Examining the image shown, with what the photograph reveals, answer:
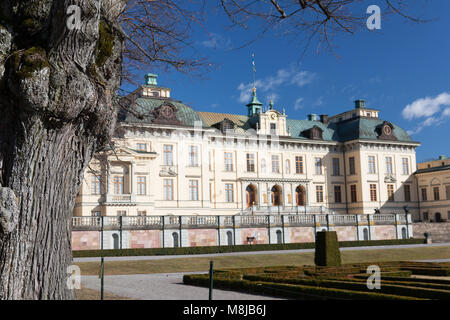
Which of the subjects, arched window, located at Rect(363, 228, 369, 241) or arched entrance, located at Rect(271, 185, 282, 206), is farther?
arched entrance, located at Rect(271, 185, 282, 206)

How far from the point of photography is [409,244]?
3834 centimetres

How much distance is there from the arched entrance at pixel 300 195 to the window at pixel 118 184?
59.6ft

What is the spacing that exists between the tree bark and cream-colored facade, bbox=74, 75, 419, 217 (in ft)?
103

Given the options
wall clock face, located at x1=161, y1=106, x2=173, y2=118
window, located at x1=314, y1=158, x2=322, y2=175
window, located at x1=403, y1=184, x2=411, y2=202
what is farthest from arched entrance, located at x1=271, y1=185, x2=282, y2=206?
window, located at x1=403, y1=184, x2=411, y2=202

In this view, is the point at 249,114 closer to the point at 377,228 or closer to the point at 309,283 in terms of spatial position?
the point at 377,228

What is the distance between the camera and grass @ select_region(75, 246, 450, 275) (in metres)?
22.4

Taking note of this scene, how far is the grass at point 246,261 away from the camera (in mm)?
22391

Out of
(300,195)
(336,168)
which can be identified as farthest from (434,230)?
(300,195)

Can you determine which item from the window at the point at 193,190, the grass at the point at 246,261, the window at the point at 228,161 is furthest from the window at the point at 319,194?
the grass at the point at 246,261

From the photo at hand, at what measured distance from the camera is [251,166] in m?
48.2

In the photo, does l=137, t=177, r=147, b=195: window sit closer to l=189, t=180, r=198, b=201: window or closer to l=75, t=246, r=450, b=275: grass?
l=189, t=180, r=198, b=201: window

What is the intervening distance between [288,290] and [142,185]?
2847cm

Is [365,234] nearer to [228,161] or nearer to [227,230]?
[227,230]
